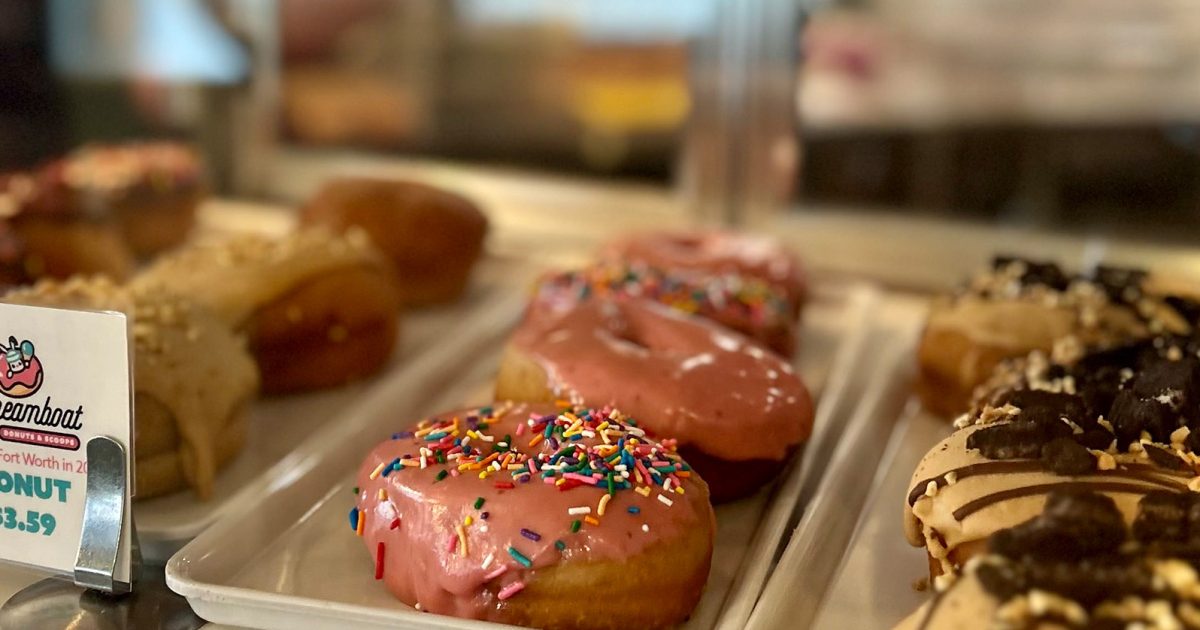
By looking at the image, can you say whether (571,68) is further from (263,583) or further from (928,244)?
(263,583)

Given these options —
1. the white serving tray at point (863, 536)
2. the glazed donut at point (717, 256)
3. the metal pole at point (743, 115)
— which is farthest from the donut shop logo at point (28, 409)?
the metal pole at point (743, 115)

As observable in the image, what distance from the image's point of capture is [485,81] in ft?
12.9

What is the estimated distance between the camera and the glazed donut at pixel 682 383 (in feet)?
6.03

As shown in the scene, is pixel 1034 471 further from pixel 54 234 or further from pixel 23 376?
pixel 54 234

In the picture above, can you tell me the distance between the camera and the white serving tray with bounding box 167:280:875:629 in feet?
4.97

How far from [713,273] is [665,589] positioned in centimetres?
125

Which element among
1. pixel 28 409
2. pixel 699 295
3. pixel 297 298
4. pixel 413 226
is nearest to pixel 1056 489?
pixel 699 295

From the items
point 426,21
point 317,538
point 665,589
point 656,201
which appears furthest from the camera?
point 426,21

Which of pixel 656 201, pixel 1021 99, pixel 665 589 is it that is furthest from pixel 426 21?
pixel 665 589

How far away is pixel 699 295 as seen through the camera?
238 centimetres

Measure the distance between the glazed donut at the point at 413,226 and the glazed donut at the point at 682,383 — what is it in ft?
2.62

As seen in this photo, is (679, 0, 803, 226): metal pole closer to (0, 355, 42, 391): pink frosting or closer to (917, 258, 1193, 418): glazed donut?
(917, 258, 1193, 418): glazed donut

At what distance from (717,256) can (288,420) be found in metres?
1.04

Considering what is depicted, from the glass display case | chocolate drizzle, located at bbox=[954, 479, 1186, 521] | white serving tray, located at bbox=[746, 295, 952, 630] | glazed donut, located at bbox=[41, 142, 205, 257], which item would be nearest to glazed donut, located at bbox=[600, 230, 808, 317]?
the glass display case
